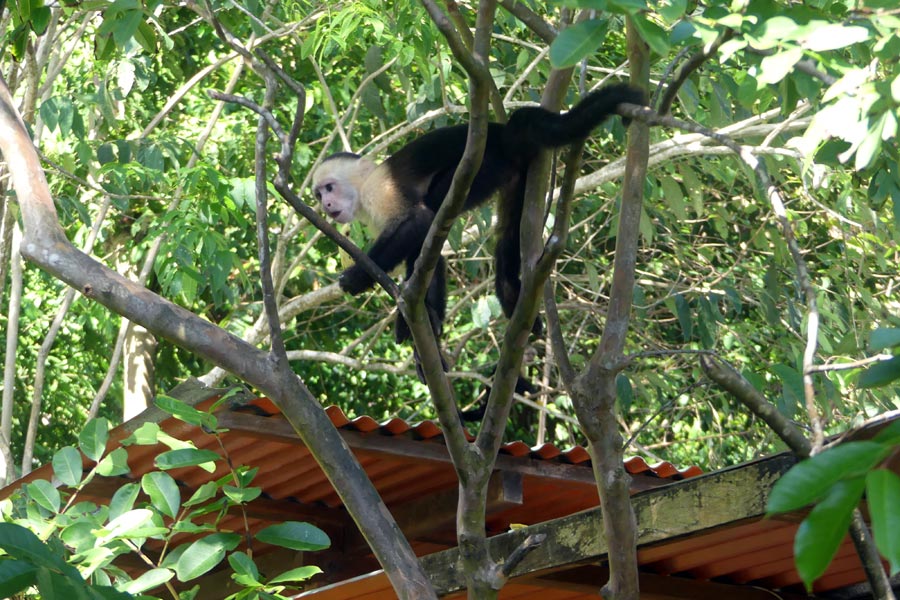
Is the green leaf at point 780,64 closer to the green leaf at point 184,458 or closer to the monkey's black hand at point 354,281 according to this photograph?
the green leaf at point 184,458

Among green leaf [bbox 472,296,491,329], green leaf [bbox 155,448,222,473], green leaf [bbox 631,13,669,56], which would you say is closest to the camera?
green leaf [bbox 631,13,669,56]

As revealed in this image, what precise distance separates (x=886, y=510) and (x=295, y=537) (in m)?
1.76

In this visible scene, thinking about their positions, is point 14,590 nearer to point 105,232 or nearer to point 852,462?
point 852,462

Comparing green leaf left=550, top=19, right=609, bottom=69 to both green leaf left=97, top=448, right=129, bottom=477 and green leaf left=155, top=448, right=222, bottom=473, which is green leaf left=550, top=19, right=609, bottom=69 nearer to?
green leaf left=155, top=448, right=222, bottom=473

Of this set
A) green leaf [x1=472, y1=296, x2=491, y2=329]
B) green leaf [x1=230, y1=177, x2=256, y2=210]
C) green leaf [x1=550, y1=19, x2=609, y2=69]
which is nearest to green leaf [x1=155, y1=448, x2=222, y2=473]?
green leaf [x1=550, y1=19, x2=609, y2=69]

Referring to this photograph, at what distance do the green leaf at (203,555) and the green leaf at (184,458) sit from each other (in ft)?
0.66

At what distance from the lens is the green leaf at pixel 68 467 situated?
2912mm

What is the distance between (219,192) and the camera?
252 inches

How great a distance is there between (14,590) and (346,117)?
22.2ft

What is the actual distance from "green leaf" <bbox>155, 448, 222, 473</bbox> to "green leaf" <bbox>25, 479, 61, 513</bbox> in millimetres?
356

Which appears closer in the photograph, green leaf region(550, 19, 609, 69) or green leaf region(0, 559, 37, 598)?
green leaf region(550, 19, 609, 69)

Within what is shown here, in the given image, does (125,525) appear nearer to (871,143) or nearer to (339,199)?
(871,143)

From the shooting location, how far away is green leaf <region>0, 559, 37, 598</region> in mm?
1796

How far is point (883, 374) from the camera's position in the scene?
1.22 m
